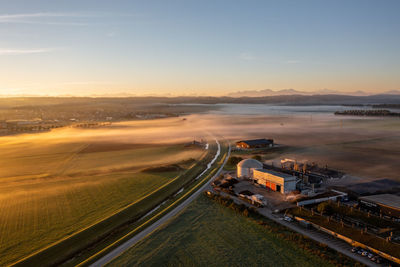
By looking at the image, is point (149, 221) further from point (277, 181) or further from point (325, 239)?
point (277, 181)

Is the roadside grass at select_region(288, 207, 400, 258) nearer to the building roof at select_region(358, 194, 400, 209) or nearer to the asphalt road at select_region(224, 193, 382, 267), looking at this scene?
the asphalt road at select_region(224, 193, 382, 267)

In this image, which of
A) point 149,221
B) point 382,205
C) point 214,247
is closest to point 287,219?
point 214,247

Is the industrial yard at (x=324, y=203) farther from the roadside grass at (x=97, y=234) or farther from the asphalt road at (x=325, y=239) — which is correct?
the roadside grass at (x=97, y=234)

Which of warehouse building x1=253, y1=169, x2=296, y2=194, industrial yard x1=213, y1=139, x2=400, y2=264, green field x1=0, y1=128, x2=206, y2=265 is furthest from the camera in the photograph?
warehouse building x1=253, y1=169, x2=296, y2=194

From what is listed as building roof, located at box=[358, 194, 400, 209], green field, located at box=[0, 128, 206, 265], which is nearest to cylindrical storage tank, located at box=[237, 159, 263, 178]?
green field, located at box=[0, 128, 206, 265]

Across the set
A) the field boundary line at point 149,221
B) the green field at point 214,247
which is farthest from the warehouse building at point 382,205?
the field boundary line at point 149,221

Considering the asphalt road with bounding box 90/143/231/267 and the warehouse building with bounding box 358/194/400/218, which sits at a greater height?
the warehouse building with bounding box 358/194/400/218

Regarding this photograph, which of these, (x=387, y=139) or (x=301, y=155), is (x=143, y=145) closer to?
(x=301, y=155)
